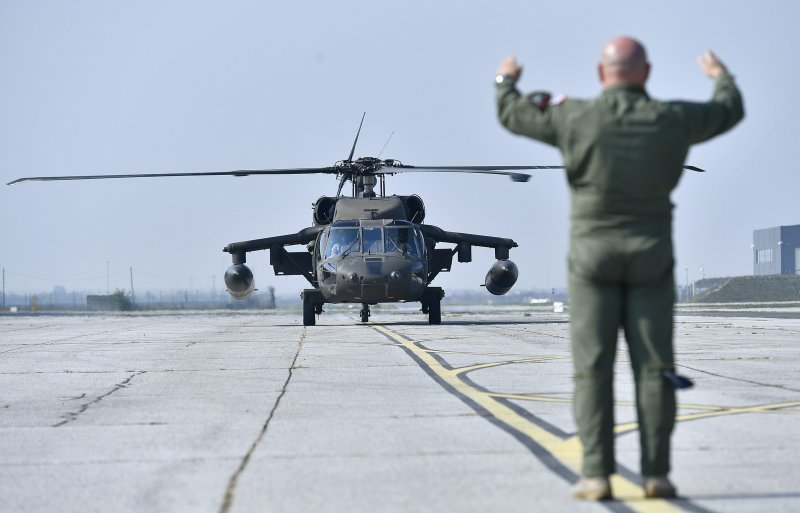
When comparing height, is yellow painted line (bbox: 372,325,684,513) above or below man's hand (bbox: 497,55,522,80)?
below

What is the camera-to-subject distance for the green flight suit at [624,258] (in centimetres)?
540

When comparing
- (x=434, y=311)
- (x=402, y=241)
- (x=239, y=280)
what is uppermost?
(x=402, y=241)

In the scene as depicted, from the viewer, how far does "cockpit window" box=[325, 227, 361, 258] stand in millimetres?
28250

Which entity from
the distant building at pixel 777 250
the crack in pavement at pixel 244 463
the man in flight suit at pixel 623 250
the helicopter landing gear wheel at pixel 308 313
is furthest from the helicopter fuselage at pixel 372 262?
the distant building at pixel 777 250

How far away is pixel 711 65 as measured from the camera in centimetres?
589

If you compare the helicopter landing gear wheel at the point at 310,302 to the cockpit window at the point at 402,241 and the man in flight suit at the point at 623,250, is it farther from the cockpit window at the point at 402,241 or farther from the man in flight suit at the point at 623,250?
the man in flight suit at the point at 623,250

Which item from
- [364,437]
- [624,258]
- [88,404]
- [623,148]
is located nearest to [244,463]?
[364,437]

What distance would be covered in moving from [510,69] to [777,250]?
155045mm

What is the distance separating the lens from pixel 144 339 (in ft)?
77.8

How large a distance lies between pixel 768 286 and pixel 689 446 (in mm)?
96392

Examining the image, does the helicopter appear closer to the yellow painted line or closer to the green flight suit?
the yellow painted line

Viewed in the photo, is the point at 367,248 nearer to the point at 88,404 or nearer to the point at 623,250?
the point at 88,404

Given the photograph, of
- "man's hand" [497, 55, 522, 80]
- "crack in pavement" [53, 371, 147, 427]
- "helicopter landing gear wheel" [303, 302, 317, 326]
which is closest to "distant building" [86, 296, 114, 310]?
"helicopter landing gear wheel" [303, 302, 317, 326]

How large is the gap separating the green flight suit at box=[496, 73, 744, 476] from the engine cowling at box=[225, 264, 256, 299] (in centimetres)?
2659
